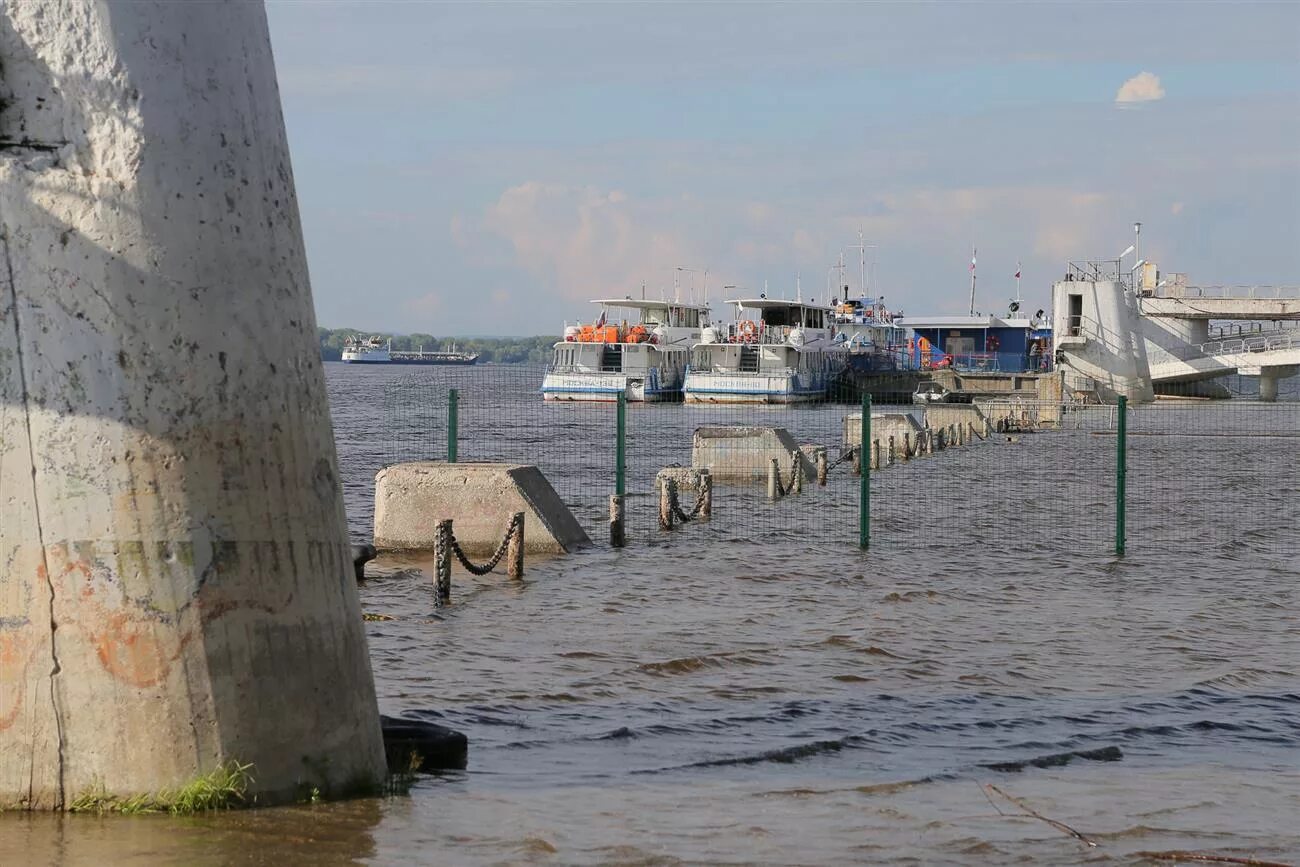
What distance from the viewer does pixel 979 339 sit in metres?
110

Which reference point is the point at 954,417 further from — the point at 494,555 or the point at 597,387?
the point at 597,387

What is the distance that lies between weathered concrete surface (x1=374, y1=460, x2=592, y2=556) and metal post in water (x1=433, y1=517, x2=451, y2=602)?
2689 millimetres

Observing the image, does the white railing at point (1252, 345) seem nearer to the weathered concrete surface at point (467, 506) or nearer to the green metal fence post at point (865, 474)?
the green metal fence post at point (865, 474)

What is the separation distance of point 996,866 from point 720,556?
11920mm

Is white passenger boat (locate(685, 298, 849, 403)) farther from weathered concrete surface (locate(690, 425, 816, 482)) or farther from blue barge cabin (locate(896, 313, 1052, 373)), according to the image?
weathered concrete surface (locate(690, 425, 816, 482))

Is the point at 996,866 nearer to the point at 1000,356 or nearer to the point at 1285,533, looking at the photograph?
the point at 1285,533

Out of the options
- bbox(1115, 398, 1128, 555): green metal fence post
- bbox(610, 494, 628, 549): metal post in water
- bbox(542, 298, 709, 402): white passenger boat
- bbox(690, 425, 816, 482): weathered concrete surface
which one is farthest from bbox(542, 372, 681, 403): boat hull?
bbox(1115, 398, 1128, 555): green metal fence post

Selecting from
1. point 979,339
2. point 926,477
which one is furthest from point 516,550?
point 979,339

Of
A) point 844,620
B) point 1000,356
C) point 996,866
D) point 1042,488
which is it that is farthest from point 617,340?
point 996,866

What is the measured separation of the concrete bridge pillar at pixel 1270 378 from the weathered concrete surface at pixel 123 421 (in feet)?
253

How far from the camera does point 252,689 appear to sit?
6.31 metres

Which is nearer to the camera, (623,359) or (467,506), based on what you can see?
(467,506)

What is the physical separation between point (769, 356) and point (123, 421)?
252ft

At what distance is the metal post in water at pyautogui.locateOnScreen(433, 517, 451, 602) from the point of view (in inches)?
554
